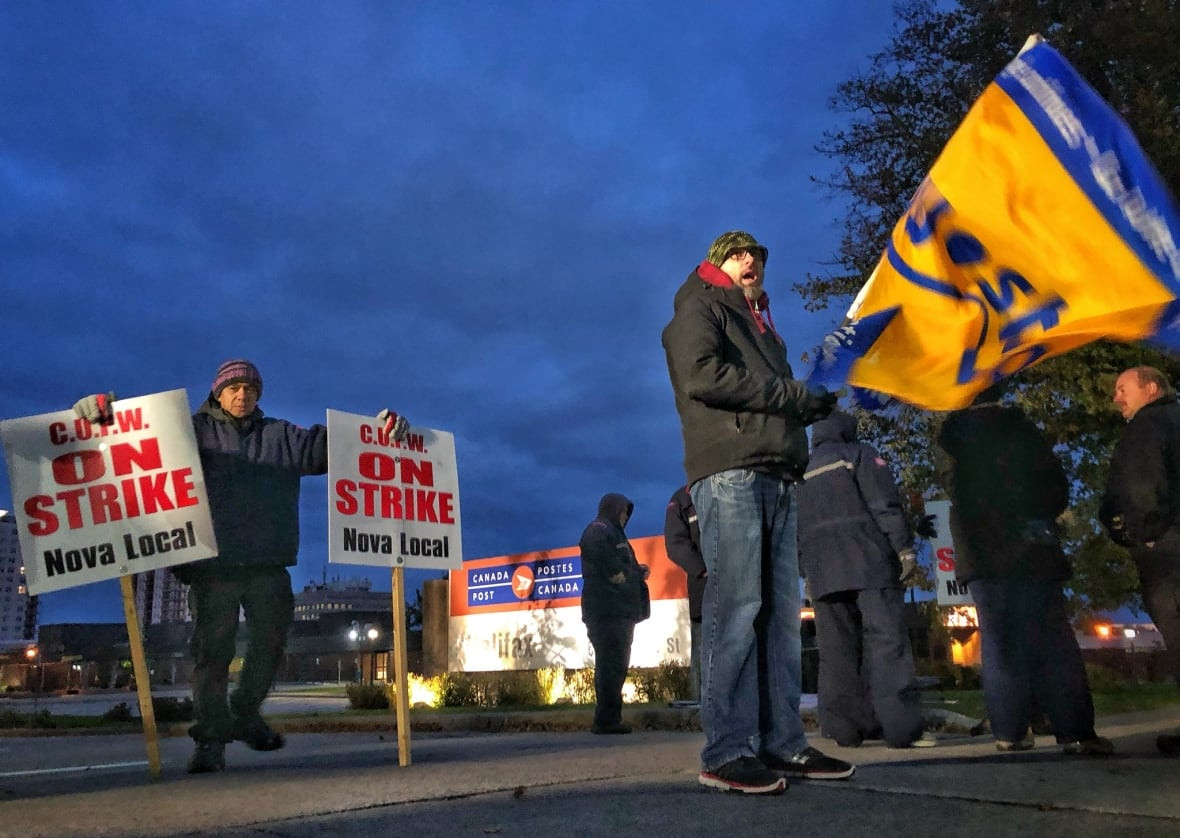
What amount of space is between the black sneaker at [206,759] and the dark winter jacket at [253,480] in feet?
3.01

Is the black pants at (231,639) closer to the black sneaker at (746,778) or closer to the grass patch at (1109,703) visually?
the black sneaker at (746,778)

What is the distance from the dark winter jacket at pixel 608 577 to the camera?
29.8 ft

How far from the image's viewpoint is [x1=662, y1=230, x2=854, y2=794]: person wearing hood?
384 centimetres

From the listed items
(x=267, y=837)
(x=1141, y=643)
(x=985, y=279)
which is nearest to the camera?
(x=267, y=837)

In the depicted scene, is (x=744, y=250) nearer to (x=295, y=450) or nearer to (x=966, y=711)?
(x=295, y=450)

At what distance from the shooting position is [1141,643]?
67.8m

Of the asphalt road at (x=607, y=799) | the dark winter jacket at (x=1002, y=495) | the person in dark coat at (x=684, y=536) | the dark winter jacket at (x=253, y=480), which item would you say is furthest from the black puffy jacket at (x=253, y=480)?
the person in dark coat at (x=684, y=536)

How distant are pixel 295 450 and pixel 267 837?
3184 millimetres

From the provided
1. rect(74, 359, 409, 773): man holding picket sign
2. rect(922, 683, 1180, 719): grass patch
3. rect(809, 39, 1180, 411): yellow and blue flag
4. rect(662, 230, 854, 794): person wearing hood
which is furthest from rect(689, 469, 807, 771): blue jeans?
rect(922, 683, 1180, 719): grass patch

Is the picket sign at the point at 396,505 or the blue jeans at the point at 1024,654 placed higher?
the picket sign at the point at 396,505

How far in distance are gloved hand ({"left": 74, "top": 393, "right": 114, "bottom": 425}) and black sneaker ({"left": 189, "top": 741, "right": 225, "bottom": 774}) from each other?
1.78 meters

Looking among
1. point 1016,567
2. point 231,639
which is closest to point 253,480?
point 231,639

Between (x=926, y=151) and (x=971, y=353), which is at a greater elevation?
(x=926, y=151)

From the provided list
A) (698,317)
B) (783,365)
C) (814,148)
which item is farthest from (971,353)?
(814,148)
